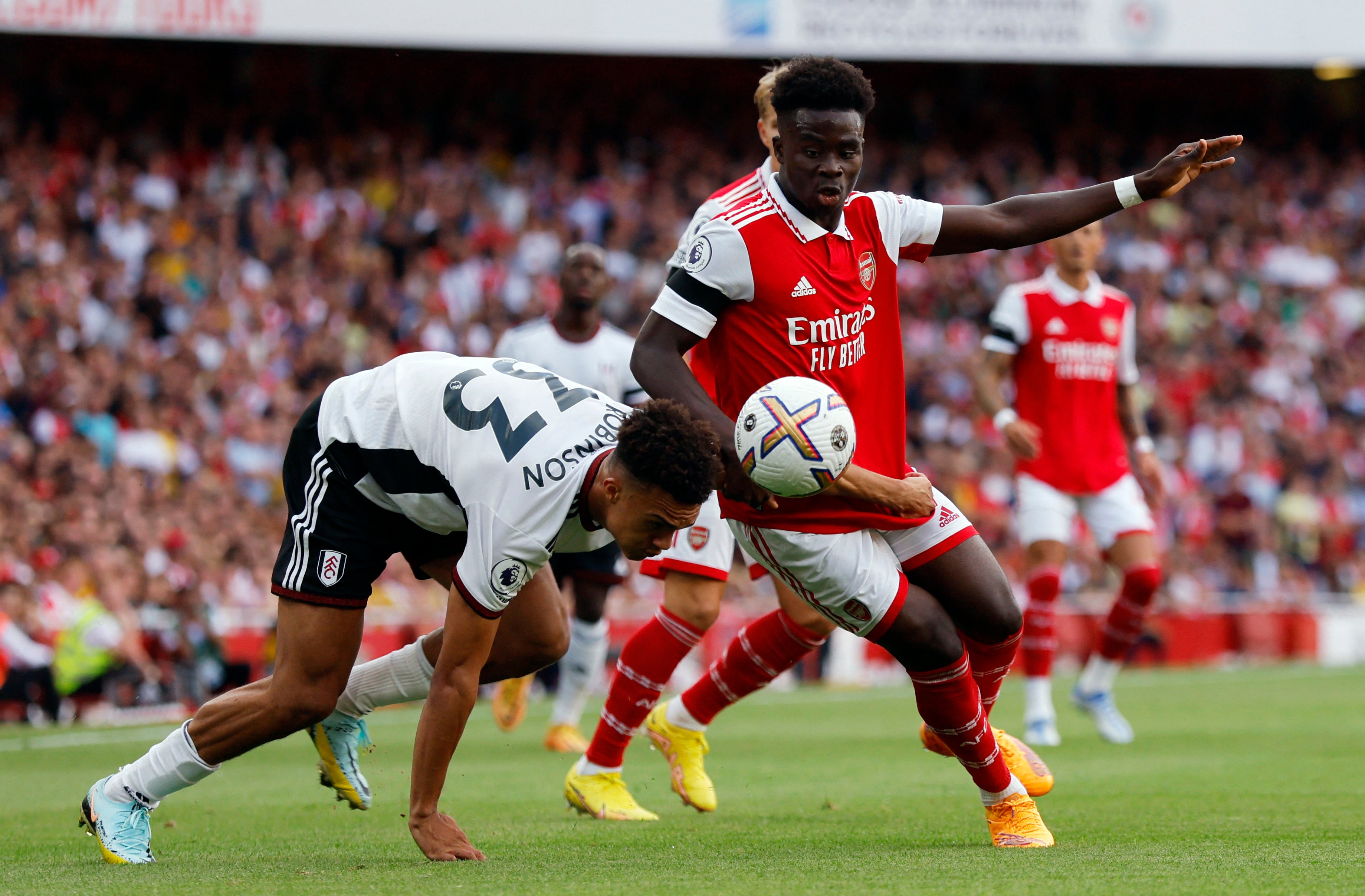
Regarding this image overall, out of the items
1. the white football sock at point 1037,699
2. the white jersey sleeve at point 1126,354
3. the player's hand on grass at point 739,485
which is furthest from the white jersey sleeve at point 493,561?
the white jersey sleeve at point 1126,354

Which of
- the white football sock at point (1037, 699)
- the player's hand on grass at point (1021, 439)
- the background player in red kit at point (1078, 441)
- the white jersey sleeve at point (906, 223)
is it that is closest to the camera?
the white jersey sleeve at point (906, 223)

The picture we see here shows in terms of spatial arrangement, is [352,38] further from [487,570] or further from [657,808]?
[487,570]

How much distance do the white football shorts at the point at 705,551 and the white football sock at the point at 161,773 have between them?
2.28m

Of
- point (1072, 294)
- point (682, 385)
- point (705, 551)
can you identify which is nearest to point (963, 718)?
point (682, 385)

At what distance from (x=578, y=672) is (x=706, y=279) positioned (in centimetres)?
491

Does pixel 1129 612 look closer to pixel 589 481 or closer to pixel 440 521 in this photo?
pixel 440 521

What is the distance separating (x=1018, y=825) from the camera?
208 inches

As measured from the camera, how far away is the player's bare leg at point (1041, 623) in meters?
9.48

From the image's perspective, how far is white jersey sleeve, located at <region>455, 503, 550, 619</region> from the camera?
4.75 meters

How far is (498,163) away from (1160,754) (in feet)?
56.1

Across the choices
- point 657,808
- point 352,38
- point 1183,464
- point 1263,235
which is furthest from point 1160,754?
point 1263,235

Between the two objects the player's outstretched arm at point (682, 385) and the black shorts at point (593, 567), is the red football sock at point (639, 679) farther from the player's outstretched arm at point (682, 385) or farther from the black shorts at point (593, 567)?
the black shorts at point (593, 567)

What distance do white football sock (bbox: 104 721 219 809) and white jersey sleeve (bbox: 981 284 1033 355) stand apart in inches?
233

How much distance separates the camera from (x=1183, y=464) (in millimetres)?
22625
